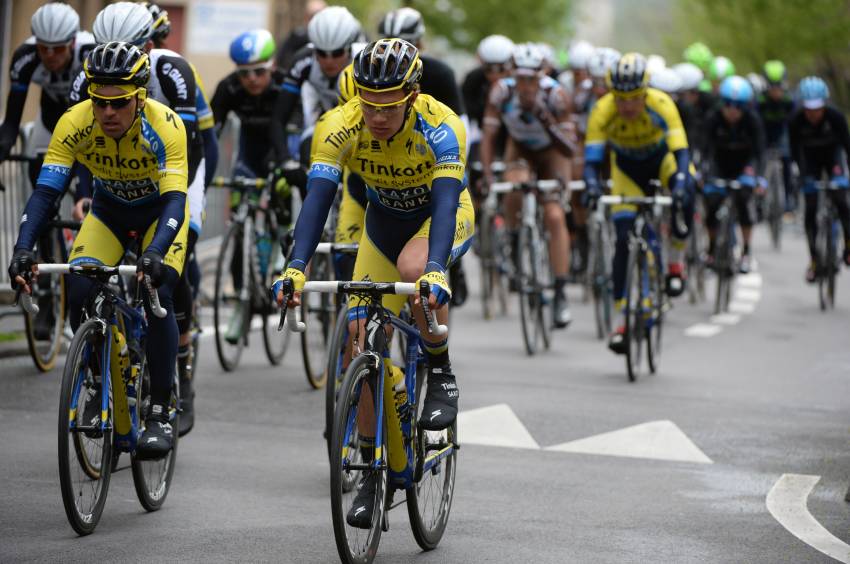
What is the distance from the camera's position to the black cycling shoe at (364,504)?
5.94m

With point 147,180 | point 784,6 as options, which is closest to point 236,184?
point 147,180

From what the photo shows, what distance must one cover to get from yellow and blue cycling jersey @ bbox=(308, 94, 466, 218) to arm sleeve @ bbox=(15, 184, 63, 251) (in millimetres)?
1165

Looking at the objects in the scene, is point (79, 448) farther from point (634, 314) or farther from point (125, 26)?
point (634, 314)

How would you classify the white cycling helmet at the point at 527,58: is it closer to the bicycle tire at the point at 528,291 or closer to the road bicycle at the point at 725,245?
the bicycle tire at the point at 528,291

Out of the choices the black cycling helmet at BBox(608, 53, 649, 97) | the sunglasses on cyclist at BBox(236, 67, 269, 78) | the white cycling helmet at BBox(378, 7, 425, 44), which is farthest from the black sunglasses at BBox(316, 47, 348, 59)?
the black cycling helmet at BBox(608, 53, 649, 97)

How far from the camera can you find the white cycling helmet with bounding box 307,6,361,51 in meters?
10.2

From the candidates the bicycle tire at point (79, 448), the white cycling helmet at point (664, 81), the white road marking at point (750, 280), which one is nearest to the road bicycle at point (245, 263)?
the bicycle tire at point (79, 448)

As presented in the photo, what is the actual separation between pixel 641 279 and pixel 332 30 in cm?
304

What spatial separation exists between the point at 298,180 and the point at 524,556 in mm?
4012

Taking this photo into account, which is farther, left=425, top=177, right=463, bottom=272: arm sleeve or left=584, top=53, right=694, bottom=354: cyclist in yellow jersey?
left=584, top=53, right=694, bottom=354: cyclist in yellow jersey

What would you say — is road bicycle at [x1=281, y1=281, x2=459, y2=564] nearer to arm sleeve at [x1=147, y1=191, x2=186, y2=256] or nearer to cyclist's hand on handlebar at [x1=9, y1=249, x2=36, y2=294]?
arm sleeve at [x1=147, y1=191, x2=186, y2=256]

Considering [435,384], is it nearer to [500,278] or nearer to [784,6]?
[500,278]

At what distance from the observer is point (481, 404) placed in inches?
406

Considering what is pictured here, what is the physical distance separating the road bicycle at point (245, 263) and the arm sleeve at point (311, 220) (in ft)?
14.7
